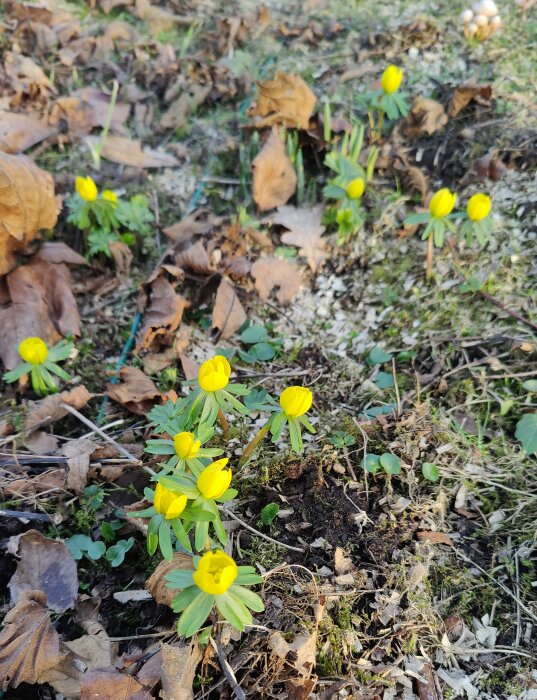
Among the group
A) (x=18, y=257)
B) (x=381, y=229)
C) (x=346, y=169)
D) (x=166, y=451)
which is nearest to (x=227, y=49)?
(x=346, y=169)

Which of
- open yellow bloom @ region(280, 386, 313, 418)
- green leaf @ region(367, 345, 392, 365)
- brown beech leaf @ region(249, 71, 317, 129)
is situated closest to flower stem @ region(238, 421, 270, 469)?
open yellow bloom @ region(280, 386, 313, 418)

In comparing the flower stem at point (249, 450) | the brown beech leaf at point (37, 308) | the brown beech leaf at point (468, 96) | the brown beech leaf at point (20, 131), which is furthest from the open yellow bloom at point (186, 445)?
the brown beech leaf at point (468, 96)

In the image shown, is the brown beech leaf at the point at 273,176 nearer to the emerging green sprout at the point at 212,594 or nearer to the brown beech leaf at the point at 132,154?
the brown beech leaf at the point at 132,154

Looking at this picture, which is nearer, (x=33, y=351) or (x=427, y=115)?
(x=33, y=351)

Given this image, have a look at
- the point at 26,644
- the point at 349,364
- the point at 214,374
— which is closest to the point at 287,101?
the point at 349,364

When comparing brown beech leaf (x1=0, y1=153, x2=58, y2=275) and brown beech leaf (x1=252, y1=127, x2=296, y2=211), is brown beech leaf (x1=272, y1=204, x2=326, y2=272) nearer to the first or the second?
brown beech leaf (x1=252, y1=127, x2=296, y2=211)

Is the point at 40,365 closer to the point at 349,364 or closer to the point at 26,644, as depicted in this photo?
the point at 26,644
